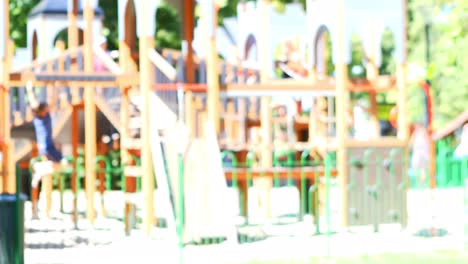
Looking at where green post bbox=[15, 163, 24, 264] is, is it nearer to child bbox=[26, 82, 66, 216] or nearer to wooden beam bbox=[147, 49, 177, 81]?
wooden beam bbox=[147, 49, 177, 81]

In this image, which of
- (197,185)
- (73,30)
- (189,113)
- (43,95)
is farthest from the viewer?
(73,30)

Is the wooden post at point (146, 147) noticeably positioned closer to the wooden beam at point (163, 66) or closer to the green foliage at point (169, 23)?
the wooden beam at point (163, 66)

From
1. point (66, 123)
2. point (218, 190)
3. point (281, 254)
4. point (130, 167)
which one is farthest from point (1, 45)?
point (66, 123)

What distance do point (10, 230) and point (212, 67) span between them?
550 cm

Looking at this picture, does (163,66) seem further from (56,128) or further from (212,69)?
(56,128)

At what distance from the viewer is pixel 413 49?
45.4 m

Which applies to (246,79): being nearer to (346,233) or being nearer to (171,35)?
(346,233)

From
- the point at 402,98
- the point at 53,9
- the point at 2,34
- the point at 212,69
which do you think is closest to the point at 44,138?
the point at 2,34

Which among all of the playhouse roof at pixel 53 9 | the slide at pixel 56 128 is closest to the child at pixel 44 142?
the slide at pixel 56 128

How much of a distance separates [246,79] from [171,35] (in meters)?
14.3

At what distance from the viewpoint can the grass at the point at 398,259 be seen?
11305 millimetres

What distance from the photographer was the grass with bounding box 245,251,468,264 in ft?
37.1

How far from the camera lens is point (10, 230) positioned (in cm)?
959

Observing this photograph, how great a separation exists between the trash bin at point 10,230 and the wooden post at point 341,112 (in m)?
6.11
